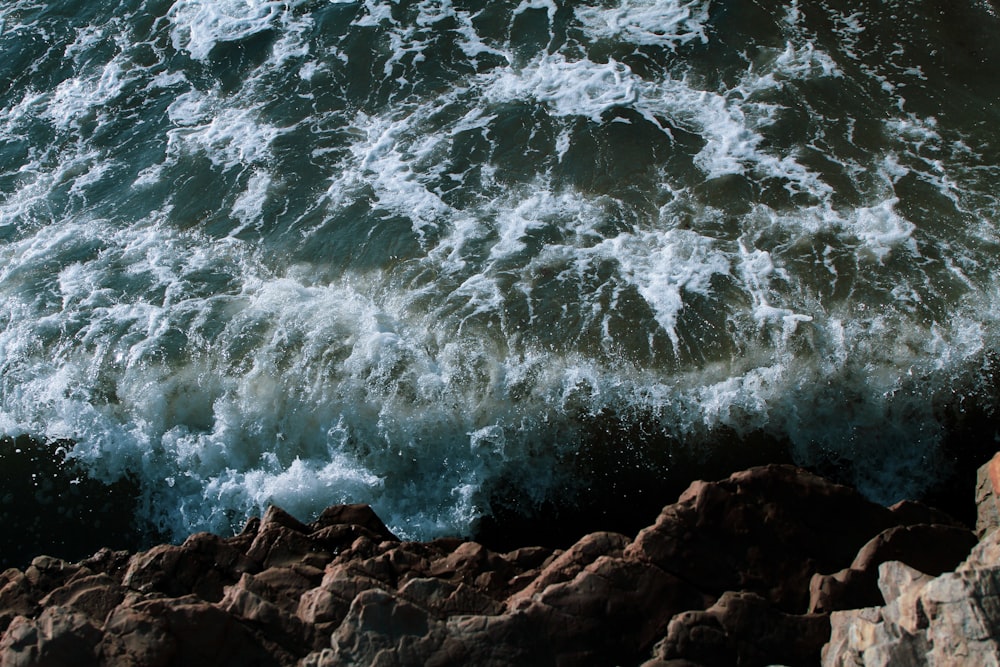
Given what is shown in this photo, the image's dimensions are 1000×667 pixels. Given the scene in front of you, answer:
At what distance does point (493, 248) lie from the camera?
1800 cm

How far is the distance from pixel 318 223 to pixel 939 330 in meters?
11.9

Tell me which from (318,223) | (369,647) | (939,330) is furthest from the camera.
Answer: (318,223)

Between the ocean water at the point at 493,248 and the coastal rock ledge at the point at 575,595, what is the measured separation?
2229 millimetres

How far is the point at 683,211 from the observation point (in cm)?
1816

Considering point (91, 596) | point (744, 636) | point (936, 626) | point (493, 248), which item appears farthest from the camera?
point (493, 248)

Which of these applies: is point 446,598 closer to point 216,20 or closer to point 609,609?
point 609,609

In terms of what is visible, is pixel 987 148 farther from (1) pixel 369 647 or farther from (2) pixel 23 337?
(2) pixel 23 337

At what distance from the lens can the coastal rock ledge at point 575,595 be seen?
10.4 metres

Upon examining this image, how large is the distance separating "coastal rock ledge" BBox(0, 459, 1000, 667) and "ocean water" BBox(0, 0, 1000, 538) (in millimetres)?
2229

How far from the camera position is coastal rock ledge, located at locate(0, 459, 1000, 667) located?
411 inches

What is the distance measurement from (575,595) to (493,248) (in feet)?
27.8

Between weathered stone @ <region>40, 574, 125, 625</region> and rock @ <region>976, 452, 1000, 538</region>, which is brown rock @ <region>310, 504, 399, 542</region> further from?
rock @ <region>976, 452, 1000, 538</region>

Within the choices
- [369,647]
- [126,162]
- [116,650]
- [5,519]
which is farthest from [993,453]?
[126,162]

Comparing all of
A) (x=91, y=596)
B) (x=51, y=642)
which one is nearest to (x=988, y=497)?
(x=91, y=596)
